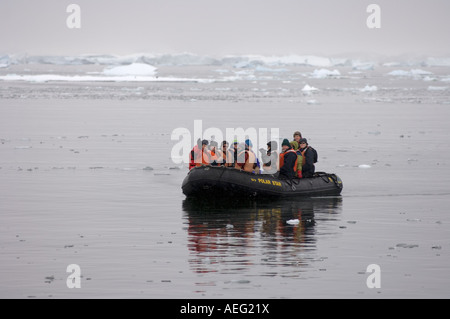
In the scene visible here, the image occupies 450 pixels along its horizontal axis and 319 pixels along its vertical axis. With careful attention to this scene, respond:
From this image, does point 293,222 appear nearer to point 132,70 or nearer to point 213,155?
point 213,155

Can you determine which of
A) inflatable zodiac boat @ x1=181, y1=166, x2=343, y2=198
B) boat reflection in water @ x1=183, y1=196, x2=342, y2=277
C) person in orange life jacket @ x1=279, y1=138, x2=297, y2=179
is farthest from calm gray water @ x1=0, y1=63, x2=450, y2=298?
person in orange life jacket @ x1=279, y1=138, x2=297, y2=179

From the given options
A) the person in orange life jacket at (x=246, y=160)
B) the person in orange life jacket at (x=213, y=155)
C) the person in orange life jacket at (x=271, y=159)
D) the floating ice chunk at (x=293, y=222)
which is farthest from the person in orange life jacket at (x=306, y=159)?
the floating ice chunk at (x=293, y=222)

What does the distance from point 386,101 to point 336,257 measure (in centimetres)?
5256

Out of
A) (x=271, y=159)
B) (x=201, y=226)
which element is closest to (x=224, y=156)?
(x=271, y=159)

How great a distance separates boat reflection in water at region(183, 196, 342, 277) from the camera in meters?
13.9

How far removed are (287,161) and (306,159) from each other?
697 millimetres

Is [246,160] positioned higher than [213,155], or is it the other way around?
[213,155]

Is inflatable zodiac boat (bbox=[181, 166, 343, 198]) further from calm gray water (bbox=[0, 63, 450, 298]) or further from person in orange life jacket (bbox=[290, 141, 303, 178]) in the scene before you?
person in orange life jacket (bbox=[290, 141, 303, 178])

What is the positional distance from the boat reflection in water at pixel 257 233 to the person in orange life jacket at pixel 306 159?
2.16 ft

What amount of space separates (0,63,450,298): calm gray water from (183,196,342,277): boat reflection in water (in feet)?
0.12

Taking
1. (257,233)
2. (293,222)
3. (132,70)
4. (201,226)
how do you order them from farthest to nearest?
(132,70), (293,222), (201,226), (257,233)

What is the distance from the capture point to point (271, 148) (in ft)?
67.9

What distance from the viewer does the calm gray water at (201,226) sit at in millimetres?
12867

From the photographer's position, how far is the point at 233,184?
19.8 metres
